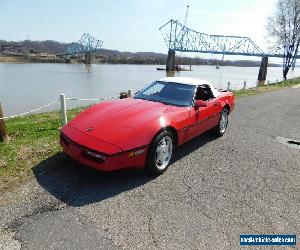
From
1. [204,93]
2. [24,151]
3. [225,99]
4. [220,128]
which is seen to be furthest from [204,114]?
[24,151]

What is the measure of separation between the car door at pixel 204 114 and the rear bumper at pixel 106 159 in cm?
149

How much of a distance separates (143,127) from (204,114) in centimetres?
183

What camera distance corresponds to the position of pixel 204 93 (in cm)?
629

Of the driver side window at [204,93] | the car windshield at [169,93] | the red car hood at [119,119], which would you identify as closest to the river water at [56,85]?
the car windshield at [169,93]

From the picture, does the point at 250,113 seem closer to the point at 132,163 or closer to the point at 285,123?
the point at 285,123

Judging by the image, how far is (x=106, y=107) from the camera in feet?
17.2

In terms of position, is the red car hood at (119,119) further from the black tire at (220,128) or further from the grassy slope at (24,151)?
the black tire at (220,128)

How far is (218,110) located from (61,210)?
410 centimetres

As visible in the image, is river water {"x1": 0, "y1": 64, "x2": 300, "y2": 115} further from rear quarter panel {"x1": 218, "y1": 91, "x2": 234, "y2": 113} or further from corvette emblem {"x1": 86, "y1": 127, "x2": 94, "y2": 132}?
corvette emblem {"x1": 86, "y1": 127, "x2": 94, "y2": 132}

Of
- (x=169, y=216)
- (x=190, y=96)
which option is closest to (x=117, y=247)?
(x=169, y=216)

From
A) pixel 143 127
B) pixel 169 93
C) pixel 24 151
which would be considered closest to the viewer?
pixel 143 127

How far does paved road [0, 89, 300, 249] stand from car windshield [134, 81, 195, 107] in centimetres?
103

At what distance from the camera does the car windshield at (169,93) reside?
5.58 metres

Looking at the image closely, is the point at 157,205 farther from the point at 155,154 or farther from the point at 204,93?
the point at 204,93
